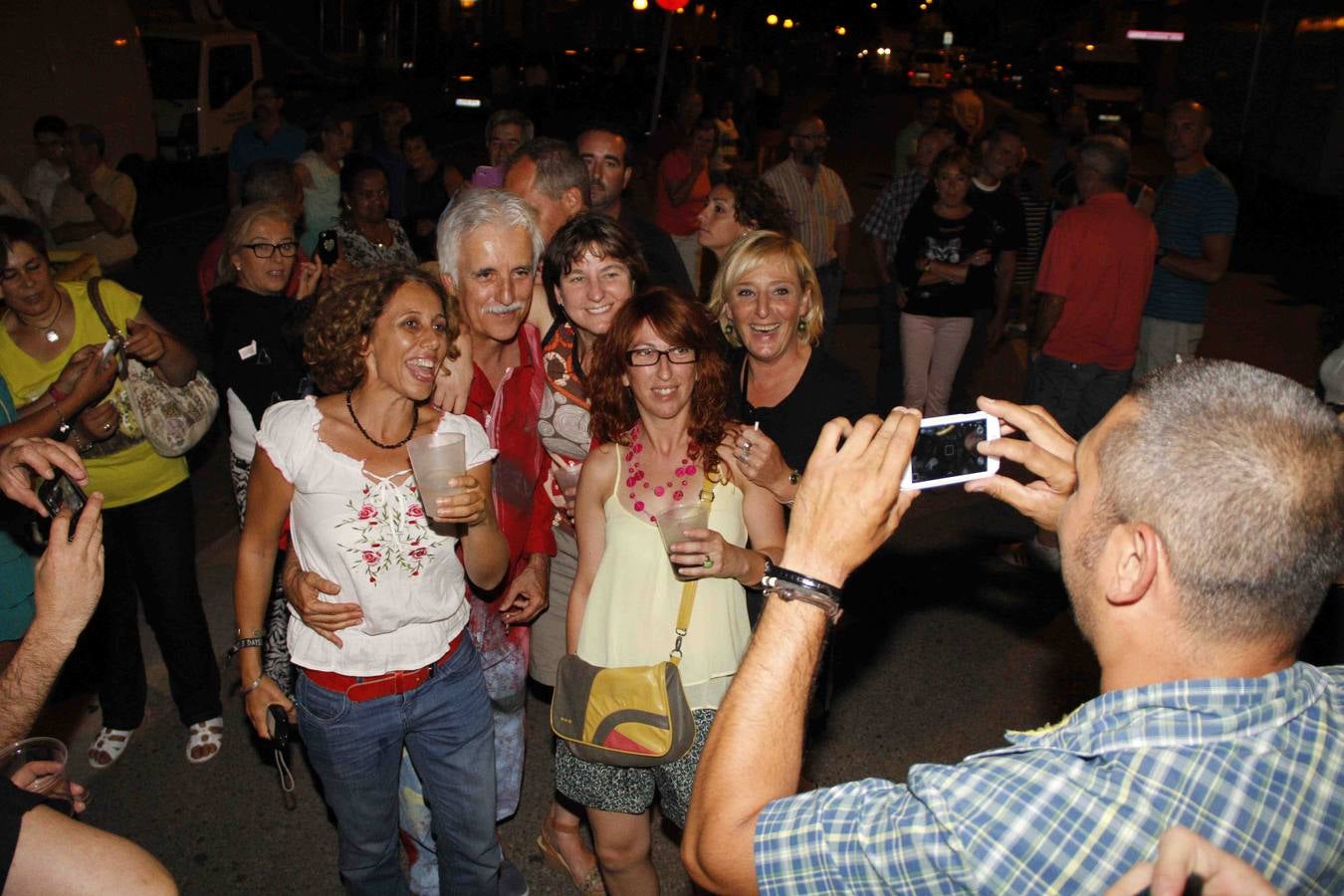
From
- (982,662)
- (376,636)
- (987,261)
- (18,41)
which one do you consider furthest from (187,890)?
(18,41)

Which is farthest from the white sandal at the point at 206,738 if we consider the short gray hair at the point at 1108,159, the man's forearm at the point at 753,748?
the short gray hair at the point at 1108,159

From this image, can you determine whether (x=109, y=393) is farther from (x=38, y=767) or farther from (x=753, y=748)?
(x=753, y=748)

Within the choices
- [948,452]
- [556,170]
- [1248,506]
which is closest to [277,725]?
[948,452]

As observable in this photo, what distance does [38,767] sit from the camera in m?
2.07

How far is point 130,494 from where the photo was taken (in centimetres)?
397

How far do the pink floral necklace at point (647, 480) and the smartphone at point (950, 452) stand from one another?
118 centimetres

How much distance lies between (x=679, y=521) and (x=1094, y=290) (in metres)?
4.00

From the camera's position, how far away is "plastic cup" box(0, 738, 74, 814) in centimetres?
205

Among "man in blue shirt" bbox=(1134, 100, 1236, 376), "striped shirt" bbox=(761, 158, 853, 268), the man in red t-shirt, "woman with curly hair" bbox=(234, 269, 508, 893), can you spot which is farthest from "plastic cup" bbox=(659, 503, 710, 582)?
"striped shirt" bbox=(761, 158, 853, 268)

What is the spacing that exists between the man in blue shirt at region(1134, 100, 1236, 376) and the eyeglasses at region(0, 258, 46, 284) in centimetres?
589

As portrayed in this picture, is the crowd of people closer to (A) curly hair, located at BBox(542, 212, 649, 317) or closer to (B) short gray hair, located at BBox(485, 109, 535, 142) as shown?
(A) curly hair, located at BBox(542, 212, 649, 317)

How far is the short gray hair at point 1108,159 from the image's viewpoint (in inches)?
232

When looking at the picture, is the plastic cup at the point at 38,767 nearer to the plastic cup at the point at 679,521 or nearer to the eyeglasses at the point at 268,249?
the plastic cup at the point at 679,521

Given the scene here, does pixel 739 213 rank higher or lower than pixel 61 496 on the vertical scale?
higher
